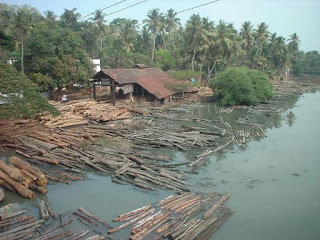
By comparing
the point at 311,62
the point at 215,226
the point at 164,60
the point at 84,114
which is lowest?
the point at 215,226

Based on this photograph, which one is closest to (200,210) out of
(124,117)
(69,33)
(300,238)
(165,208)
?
(165,208)

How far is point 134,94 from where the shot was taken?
107 ft

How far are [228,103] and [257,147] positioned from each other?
48.3 ft

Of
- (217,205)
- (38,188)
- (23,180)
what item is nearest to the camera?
(217,205)

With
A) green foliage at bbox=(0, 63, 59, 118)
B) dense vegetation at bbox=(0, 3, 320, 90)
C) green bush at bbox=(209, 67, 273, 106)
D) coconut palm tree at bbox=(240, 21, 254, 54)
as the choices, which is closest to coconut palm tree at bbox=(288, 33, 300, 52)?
dense vegetation at bbox=(0, 3, 320, 90)

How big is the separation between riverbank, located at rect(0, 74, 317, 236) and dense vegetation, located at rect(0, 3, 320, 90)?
955 centimetres

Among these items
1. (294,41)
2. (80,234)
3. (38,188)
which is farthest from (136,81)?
(294,41)

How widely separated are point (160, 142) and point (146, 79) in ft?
50.3

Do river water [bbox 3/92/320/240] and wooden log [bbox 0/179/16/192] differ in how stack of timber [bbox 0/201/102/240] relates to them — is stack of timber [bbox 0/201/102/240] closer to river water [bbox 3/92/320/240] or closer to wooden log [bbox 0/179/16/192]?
river water [bbox 3/92/320/240]

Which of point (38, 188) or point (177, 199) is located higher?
point (38, 188)

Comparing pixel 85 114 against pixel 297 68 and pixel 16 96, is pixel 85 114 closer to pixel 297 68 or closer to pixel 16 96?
pixel 16 96

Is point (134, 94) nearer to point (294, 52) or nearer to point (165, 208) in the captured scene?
point (165, 208)

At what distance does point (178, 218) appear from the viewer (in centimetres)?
972

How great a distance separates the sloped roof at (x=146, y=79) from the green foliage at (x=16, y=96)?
1153cm
